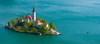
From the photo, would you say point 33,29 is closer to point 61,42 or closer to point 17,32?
point 17,32

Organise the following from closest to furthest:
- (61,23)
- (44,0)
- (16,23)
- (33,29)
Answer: (33,29)
(16,23)
(61,23)
(44,0)

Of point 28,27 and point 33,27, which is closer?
point 33,27

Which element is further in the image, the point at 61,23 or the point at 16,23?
the point at 61,23

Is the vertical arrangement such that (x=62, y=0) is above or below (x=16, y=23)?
above

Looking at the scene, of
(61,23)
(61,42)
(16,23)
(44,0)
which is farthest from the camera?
(44,0)

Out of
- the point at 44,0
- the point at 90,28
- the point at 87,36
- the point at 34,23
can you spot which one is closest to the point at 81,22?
the point at 90,28

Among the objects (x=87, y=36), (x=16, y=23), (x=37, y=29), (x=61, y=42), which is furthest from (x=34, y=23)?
(x=87, y=36)

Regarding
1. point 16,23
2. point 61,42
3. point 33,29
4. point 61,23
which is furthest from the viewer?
point 61,23

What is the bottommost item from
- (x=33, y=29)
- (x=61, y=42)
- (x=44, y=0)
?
(x=61, y=42)

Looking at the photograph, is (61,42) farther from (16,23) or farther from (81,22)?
(81,22)
